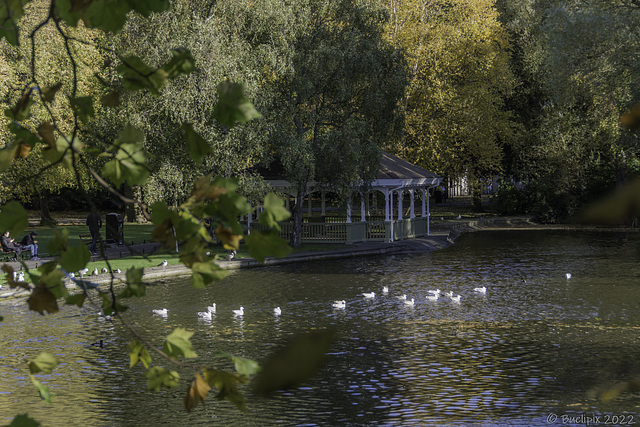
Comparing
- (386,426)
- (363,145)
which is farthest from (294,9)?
(386,426)

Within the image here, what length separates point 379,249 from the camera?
34.8m

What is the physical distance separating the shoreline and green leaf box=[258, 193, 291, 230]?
1346 cm

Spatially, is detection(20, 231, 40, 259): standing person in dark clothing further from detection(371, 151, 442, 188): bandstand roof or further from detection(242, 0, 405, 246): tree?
detection(371, 151, 442, 188): bandstand roof

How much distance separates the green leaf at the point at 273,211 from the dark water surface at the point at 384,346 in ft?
11.7

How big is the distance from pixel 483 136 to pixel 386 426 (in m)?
43.0

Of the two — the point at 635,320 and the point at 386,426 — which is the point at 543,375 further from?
the point at 635,320

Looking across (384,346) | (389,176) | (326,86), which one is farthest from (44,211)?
(384,346)

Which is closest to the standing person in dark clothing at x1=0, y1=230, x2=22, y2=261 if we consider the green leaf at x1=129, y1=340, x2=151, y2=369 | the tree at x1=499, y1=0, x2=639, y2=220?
the tree at x1=499, y1=0, x2=639, y2=220

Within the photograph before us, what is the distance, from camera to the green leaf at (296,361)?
0.71 metres

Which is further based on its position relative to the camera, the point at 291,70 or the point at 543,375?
the point at 291,70

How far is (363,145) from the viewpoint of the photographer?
3256 centimetres

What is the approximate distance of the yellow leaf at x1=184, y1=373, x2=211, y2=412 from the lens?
62.6 inches

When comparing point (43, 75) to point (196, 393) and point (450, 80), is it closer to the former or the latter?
point (450, 80)

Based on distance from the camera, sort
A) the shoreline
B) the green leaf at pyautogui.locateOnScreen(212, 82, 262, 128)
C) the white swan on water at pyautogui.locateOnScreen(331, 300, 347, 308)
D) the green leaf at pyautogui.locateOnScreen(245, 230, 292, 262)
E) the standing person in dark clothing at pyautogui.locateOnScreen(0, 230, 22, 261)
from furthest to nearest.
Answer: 1. the standing person in dark clothing at pyautogui.locateOnScreen(0, 230, 22, 261)
2. the shoreline
3. the white swan on water at pyautogui.locateOnScreen(331, 300, 347, 308)
4. the green leaf at pyautogui.locateOnScreen(212, 82, 262, 128)
5. the green leaf at pyautogui.locateOnScreen(245, 230, 292, 262)
